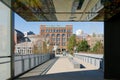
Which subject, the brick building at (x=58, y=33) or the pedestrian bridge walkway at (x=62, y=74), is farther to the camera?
the brick building at (x=58, y=33)

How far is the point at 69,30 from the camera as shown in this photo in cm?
14525

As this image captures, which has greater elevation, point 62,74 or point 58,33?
point 58,33

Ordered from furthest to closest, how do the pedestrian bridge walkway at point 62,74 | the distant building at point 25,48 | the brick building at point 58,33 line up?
the brick building at point 58,33 < the distant building at point 25,48 < the pedestrian bridge walkway at point 62,74

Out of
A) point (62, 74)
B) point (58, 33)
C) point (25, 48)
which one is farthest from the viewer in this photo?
point (58, 33)

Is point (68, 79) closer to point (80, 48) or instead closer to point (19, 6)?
point (19, 6)

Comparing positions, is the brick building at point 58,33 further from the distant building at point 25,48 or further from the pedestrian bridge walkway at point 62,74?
the pedestrian bridge walkway at point 62,74

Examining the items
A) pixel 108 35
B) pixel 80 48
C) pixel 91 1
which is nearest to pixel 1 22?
pixel 91 1

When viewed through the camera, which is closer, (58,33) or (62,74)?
(62,74)

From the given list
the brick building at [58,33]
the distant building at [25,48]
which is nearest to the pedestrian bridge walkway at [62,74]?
the distant building at [25,48]

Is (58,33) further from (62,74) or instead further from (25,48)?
(62,74)

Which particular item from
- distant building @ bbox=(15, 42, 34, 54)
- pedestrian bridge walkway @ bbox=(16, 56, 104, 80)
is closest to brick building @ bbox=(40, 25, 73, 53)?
distant building @ bbox=(15, 42, 34, 54)

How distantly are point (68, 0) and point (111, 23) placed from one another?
4134 mm

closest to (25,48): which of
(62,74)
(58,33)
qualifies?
(62,74)

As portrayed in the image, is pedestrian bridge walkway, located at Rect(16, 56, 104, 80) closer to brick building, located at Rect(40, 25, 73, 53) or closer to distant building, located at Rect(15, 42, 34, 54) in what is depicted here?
distant building, located at Rect(15, 42, 34, 54)
